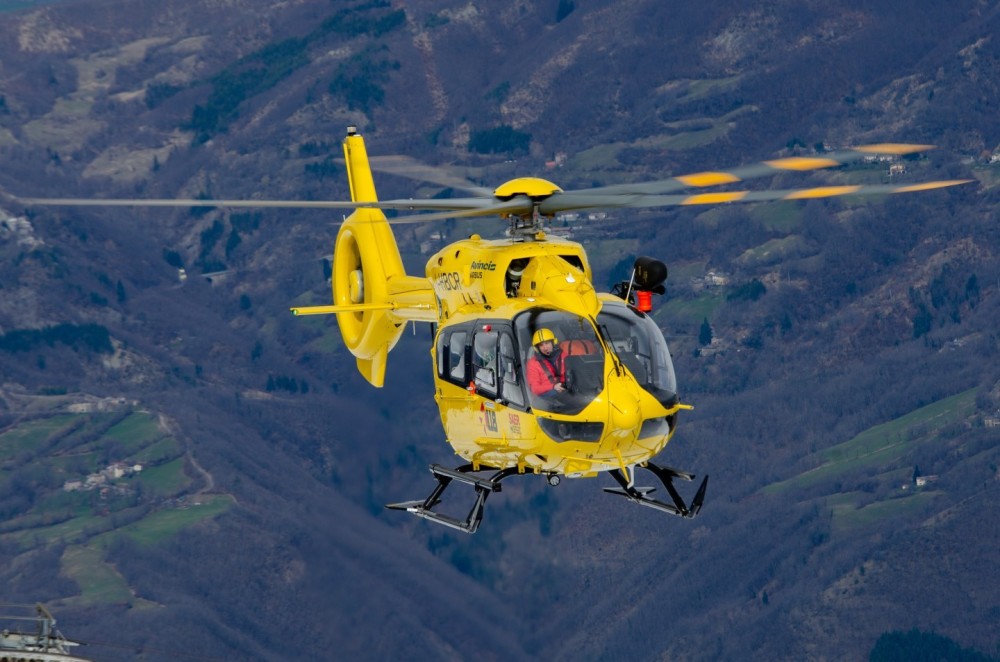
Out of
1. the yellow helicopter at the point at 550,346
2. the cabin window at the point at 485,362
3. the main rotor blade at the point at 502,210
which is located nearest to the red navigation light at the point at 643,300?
A: the yellow helicopter at the point at 550,346

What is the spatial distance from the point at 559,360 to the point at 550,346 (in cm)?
45

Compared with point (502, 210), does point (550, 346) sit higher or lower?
lower

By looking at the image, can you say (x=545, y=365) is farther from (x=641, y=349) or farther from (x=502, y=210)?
(x=502, y=210)

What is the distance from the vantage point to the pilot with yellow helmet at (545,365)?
209 feet

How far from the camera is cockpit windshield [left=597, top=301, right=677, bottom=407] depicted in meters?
64.2

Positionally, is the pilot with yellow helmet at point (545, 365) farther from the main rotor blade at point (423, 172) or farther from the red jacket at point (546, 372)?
the main rotor blade at point (423, 172)

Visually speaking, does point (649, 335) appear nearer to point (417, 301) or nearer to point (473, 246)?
point (473, 246)

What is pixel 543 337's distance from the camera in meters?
64.1

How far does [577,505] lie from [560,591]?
23.4 ft

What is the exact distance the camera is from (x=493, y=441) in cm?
6550

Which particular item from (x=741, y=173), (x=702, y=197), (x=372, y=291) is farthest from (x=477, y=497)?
(x=372, y=291)

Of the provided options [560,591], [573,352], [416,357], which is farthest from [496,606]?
[573,352]

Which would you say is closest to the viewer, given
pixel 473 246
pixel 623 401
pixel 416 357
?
pixel 623 401

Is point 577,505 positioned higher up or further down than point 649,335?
further down
